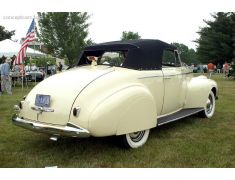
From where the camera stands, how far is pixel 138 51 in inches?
232

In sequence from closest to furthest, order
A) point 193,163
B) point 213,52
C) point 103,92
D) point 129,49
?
point 193,163 < point 103,92 < point 129,49 < point 213,52

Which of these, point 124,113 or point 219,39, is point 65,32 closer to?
point 219,39

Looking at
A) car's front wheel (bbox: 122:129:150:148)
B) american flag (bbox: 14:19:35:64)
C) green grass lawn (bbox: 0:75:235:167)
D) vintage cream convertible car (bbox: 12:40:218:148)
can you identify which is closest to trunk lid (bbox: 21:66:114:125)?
vintage cream convertible car (bbox: 12:40:218:148)

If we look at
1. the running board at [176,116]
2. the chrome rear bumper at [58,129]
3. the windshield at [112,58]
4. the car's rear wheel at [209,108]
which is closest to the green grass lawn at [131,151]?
the running board at [176,116]

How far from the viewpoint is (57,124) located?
4.79 meters

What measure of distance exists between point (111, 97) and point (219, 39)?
4496 cm

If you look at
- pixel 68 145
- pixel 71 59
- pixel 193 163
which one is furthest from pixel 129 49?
pixel 71 59

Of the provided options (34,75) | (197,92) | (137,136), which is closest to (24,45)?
(34,75)

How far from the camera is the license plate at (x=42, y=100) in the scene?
4.98m

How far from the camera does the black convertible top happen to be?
5.78m

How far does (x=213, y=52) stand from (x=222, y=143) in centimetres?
4504

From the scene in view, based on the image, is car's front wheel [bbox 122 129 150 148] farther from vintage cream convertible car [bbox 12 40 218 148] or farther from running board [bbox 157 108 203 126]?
running board [bbox 157 108 203 126]

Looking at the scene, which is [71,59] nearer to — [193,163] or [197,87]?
[197,87]

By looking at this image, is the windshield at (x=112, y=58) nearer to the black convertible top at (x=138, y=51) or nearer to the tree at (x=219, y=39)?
the black convertible top at (x=138, y=51)
